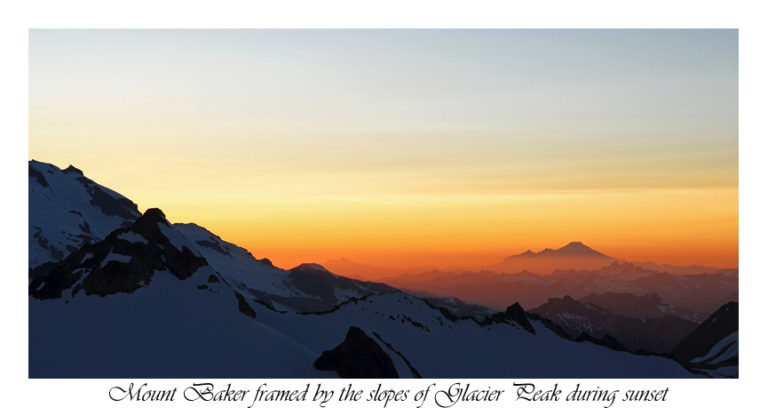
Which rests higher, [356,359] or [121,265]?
[121,265]

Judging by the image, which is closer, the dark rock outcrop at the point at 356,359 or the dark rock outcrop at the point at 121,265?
the dark rock outcrop at the point at 356,359

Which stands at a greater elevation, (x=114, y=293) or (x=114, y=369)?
(x=114, y=293)

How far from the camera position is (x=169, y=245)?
168m

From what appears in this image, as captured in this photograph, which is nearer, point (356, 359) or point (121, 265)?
point (356, 359)

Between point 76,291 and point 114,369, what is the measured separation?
2808cm

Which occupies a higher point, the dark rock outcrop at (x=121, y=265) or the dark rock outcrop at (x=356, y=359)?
the dark rock outcrop at (x=121, y=265)

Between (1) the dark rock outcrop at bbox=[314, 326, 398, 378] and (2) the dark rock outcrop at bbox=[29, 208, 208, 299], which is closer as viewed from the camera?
(1) the dark rock outcrop at bbox=[314, 326, 398, 378]

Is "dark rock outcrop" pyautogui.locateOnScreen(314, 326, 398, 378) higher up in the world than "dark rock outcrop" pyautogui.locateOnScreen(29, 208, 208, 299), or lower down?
lower down
